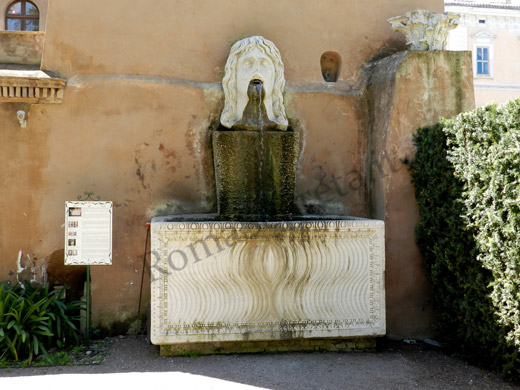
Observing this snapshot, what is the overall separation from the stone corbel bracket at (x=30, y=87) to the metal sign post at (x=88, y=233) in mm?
1320

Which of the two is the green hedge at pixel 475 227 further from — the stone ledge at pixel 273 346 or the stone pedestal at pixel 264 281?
the stone ledge at pixel 273 346

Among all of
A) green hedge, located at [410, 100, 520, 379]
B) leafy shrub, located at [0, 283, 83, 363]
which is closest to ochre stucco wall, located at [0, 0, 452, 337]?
leafy shrub, located at [0, 283, 83, 363]

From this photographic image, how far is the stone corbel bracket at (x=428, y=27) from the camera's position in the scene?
5.63m

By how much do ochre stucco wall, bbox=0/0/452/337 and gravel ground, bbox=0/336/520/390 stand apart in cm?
87

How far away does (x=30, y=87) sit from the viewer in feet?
17.4

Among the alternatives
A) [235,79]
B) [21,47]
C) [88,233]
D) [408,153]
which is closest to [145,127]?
[235,79]

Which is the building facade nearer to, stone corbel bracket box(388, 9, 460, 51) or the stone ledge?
stone corbel bracket box(388, 9, 460, 51)

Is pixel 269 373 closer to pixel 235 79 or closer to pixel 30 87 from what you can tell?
pixel 235 79

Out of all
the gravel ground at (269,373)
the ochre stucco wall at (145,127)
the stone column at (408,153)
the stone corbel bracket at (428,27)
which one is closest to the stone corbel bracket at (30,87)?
the ochre stucco wall at (145,127)

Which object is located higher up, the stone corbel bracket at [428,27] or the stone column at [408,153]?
the stone corbel bracket at [428,27]

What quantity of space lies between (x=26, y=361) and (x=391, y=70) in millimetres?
4516

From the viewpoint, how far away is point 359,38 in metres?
6.23

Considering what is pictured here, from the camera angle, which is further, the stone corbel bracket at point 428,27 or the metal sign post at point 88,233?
the stone corbel bracket at point 428,27

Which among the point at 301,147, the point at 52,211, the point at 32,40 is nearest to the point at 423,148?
the point at 301,147
